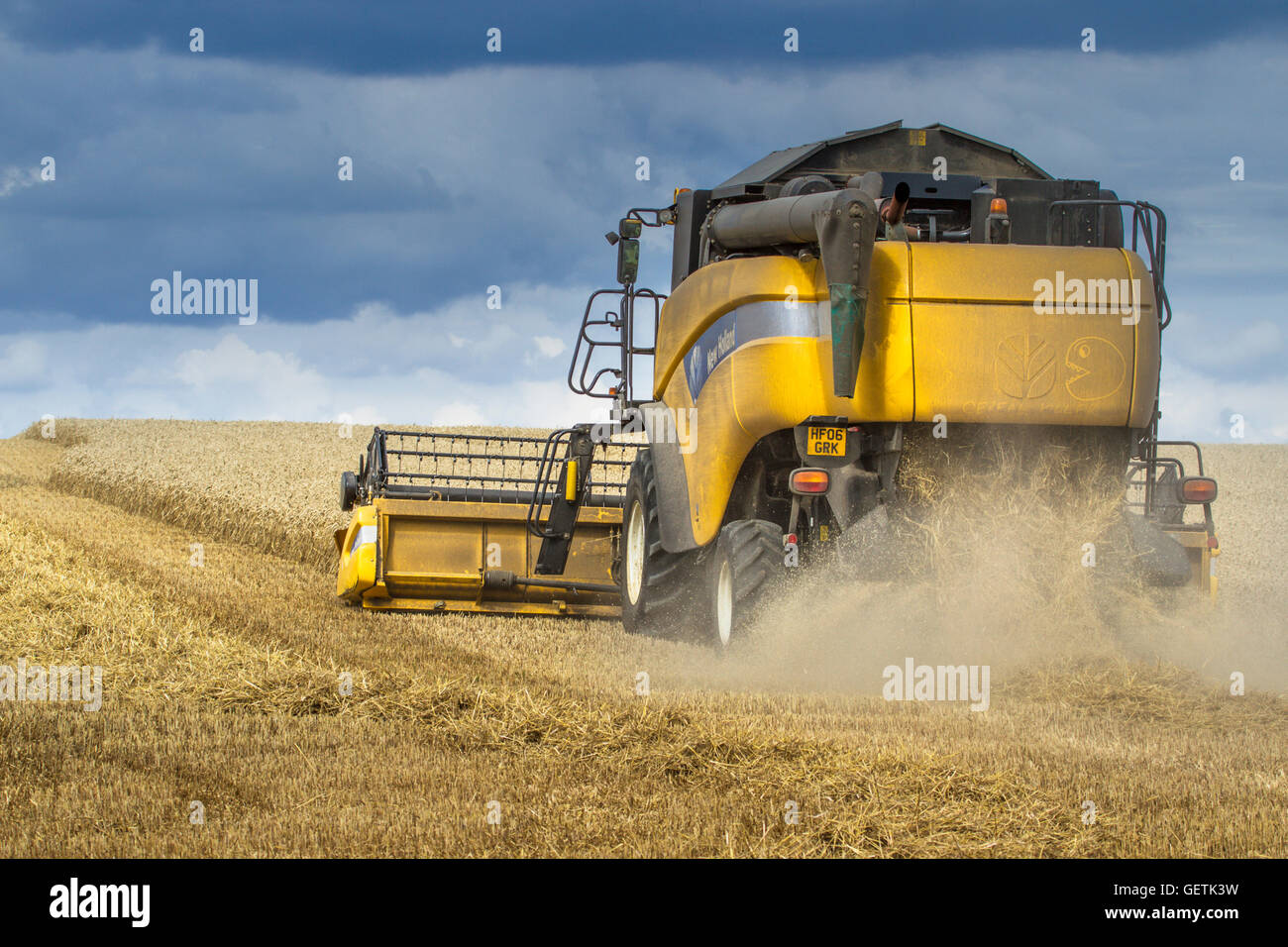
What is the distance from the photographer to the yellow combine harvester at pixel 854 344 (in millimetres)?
6922

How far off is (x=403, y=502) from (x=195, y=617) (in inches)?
83.2

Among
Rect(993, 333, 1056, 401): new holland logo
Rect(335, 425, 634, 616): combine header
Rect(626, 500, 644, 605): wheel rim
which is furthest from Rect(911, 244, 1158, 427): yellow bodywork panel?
Rect(335, 425, 634, 616): combine header

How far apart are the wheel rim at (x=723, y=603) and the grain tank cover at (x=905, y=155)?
8.02 ft

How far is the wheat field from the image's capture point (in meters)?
4.32

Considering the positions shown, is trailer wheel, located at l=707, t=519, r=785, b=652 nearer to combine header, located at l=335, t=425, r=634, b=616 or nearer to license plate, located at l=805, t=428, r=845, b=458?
license plate, located at l=805, t=428, r=845, b=458

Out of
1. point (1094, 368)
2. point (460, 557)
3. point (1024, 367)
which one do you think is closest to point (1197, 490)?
point (1094, 368)

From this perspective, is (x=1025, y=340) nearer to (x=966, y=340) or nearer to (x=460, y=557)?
(x=966, y=340)

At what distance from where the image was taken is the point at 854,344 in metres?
6.71

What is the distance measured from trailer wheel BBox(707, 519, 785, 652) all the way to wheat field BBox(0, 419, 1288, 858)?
0.51ft

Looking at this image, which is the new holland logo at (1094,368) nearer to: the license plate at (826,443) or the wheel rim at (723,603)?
the license plate at (826,443)

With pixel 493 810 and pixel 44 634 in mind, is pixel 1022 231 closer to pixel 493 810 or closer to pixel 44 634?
pixel 493 810

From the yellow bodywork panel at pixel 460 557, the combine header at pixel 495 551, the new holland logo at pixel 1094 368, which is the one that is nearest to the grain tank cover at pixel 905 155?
the new holland logo at pixel 1094 368
